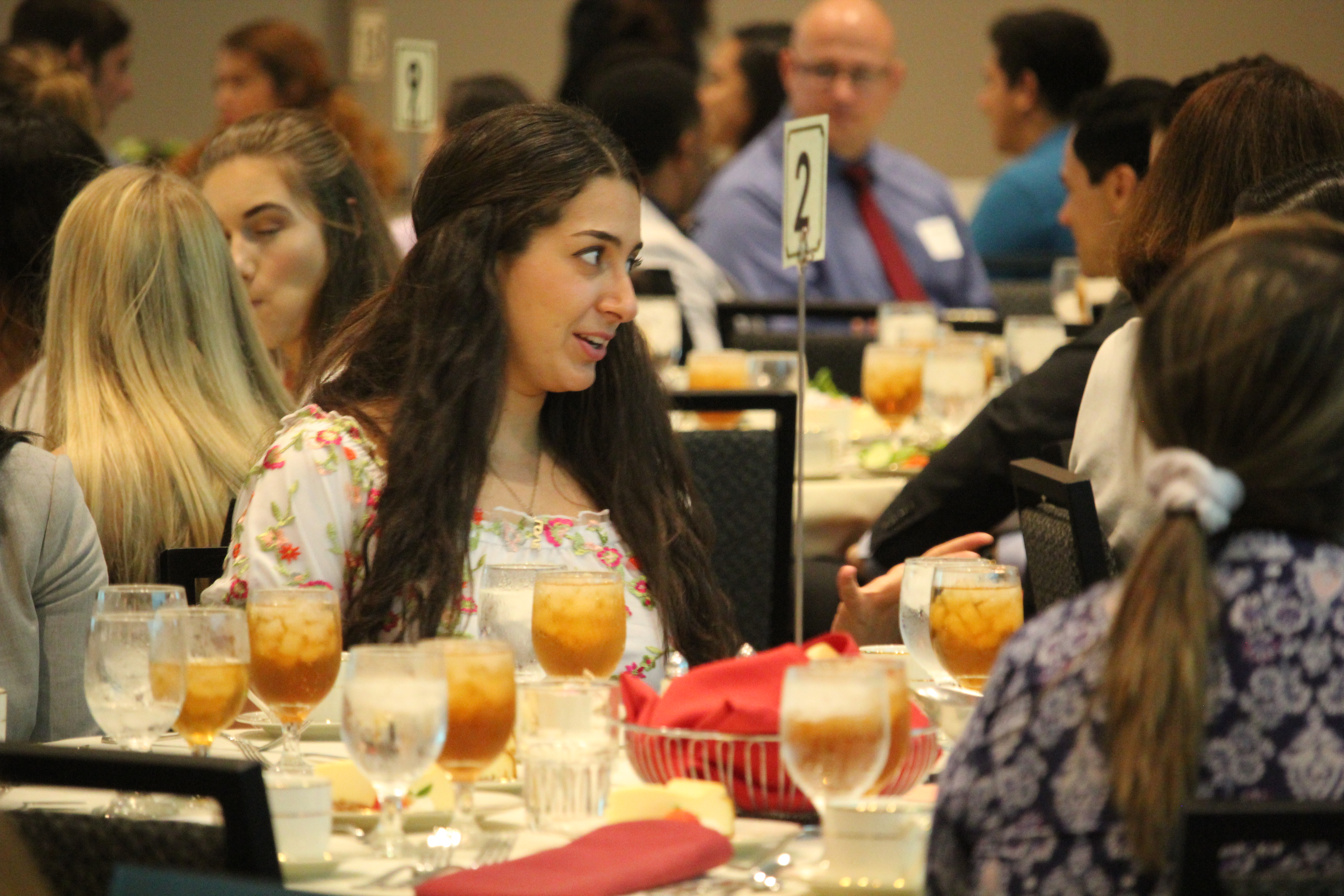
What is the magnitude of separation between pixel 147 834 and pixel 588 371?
1.18 meters

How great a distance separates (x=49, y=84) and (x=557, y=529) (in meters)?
3.84

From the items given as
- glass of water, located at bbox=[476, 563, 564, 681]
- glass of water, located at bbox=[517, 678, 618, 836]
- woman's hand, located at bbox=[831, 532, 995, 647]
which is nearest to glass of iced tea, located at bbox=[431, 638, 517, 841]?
glass of water, located at bbox=[517, 678, 618, 836]

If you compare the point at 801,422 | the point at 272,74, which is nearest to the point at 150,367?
the point at 801,422

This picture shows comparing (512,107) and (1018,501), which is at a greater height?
(512,107)

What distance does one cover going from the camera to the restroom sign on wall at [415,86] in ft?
16.0

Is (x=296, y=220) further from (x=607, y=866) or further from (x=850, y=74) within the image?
(x=850, y=74)

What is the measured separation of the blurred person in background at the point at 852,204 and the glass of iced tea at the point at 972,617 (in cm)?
444

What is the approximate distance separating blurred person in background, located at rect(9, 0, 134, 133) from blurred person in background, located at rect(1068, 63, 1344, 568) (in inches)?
206

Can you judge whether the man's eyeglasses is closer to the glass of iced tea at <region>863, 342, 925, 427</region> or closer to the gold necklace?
the glass of iced tea at <region>863, 342, 925, 427</region>

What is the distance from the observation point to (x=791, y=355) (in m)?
4.29

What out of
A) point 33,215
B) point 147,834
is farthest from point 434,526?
point 33,215

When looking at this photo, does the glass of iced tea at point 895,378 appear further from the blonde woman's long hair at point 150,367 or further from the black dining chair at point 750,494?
the blonde woman's long hair at point 150,367

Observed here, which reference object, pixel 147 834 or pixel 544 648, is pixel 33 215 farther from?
pixel 147 834

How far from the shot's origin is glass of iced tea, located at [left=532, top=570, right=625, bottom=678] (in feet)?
5.89
